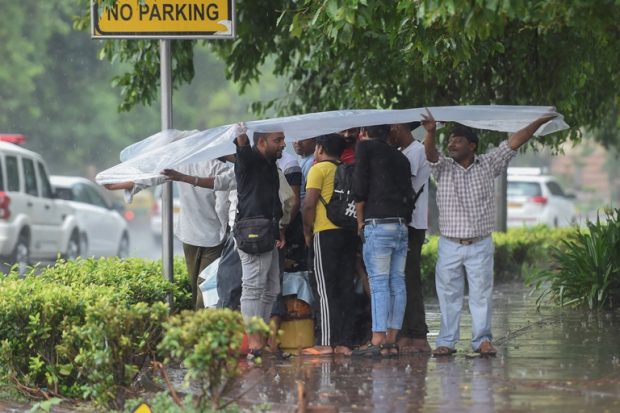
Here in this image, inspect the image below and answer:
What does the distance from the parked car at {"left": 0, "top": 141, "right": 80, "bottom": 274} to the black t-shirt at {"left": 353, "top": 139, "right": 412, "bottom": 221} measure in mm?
12985

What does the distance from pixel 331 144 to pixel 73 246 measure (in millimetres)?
16358

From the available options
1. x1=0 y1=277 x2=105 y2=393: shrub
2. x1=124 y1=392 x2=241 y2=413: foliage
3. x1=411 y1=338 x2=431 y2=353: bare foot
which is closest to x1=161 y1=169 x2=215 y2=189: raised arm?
x1=0 y1=277 x2=105 y2=393: shrub

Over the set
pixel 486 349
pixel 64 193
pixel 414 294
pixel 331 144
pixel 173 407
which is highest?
pixel 331 144

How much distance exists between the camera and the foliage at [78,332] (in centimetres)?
774

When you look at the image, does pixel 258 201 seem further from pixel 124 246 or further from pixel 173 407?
pixel 124 246

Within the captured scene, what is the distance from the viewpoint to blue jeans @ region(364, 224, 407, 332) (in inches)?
392

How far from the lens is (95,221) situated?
89.9 ft

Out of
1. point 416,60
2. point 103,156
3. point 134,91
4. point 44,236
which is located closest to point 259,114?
point 134,91

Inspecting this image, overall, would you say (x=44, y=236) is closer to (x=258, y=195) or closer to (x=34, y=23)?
(x=258, y=195)

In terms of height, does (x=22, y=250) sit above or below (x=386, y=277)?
below

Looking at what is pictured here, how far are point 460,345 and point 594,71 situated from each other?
433cm

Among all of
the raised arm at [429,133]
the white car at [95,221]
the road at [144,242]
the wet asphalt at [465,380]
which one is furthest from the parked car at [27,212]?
the raised arm at [429,133]

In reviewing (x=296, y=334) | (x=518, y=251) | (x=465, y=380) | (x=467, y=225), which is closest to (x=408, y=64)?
(x=467, y=225)

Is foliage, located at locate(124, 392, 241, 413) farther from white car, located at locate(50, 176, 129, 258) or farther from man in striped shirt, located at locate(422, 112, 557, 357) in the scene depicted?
white car, located at locate(50, 176, 129, 258)
